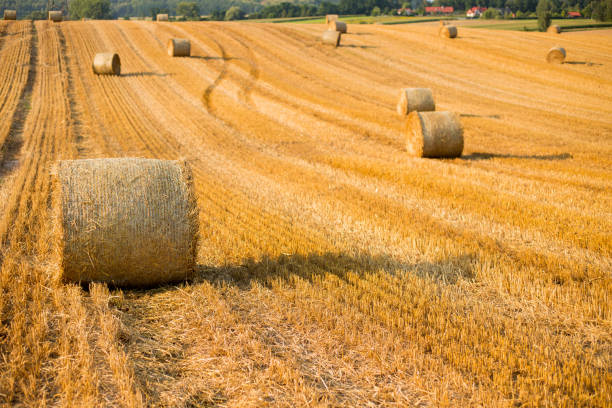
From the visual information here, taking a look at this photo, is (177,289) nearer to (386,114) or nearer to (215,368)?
(215,368)

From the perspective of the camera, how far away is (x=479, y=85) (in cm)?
2588

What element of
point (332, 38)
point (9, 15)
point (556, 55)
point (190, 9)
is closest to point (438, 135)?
point (556, 55)

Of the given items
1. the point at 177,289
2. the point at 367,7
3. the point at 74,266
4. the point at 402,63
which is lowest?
the point at 177,289

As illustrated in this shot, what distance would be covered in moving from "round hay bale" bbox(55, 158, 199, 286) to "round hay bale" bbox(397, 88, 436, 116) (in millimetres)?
14020

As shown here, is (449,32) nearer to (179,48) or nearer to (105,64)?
(179,48)

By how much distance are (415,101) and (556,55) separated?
15.9 m

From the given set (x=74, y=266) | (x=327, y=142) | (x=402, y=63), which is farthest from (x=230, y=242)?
(x=402, y=63)

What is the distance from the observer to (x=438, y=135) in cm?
1266

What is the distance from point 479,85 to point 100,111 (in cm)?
1720

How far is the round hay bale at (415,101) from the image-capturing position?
60.6ft

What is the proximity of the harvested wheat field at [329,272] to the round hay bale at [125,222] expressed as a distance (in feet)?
0.71

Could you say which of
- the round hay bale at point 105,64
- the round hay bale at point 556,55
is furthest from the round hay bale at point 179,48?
the round hay bale at point 556,55

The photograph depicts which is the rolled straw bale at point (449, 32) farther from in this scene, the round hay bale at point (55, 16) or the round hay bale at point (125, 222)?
the round hay bale at point (125, 222)

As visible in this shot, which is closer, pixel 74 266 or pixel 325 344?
pixel 325 344
